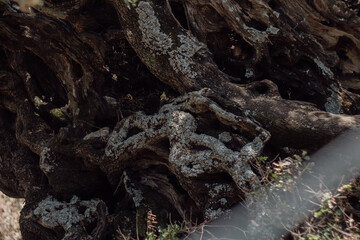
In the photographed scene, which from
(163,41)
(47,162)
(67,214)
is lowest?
(67,214)

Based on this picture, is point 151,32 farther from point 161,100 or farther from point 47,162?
point 47,162

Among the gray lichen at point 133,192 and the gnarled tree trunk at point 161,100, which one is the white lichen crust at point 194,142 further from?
the gray lichen at point 133,192

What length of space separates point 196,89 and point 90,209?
1799 millimetres

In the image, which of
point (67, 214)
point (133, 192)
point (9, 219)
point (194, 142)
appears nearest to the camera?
point (194, 142)

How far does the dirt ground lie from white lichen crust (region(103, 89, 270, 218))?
514 cm

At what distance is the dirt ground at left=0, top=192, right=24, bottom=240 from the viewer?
8055 mm

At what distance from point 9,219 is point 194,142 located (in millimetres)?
7048

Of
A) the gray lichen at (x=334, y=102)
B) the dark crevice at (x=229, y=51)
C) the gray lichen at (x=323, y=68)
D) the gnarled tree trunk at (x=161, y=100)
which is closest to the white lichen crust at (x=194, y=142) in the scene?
the gnarled tree trunk at (x=161, y=100)

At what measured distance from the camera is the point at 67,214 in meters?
4.23

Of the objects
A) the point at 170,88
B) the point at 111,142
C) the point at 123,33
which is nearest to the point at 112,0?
the point at 123,33

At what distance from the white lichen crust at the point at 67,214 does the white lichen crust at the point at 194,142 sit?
659 mm

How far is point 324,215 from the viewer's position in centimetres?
272

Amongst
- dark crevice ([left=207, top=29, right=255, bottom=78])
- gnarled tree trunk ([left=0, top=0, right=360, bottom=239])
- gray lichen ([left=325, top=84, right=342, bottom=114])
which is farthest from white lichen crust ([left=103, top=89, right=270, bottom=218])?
gray lichen ([left=325, top=84, right=342, bottom=114])

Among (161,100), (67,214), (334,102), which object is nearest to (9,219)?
(67,214)
